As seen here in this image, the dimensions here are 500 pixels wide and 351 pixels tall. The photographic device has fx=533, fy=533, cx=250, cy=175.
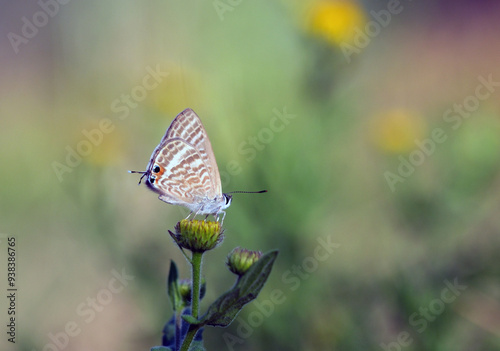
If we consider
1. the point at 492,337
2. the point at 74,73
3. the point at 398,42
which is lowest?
the point at 74,73

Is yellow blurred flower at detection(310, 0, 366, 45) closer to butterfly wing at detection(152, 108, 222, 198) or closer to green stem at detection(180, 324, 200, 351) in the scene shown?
butterfly wing at detection(152, 108, 222, 198)

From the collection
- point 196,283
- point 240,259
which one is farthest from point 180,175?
point 196,283

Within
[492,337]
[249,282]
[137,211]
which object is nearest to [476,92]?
[492,337]

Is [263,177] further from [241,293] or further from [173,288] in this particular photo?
[241,293]

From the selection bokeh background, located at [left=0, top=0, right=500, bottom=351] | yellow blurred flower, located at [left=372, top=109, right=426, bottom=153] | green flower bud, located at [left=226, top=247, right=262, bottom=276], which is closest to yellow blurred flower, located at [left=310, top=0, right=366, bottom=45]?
bokeh background, located at [left=0, top=0, right=500, bottom=351]

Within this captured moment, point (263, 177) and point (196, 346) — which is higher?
point (263, 177)

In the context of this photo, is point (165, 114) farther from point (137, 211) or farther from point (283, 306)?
point (283, 306)

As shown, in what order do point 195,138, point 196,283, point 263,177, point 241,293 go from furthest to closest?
point 263,177 < point 195,138 < point 196,283 < point 241,293
